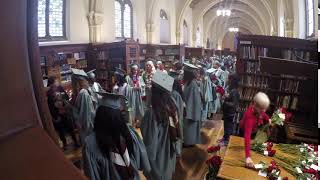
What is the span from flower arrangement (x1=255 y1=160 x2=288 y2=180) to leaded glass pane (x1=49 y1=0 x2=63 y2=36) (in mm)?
7441

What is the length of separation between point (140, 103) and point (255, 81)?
2822 mm

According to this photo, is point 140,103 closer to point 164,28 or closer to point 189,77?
point 189,77

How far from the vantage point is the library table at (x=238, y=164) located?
308cm

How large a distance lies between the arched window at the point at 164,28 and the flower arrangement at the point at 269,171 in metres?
13.7

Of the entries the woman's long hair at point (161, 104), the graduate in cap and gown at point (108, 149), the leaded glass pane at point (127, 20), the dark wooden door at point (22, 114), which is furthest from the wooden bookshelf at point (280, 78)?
the leaded glass pane at point (127, 20)

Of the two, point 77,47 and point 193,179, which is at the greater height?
point 77,47

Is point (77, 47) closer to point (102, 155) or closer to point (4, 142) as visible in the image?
point (102, 155)

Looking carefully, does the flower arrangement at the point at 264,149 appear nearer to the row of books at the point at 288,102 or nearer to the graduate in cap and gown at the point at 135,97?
the row of books at the point at 288,102

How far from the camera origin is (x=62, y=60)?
8891 millimetres

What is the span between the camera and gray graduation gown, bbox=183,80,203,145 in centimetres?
626

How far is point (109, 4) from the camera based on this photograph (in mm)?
11078

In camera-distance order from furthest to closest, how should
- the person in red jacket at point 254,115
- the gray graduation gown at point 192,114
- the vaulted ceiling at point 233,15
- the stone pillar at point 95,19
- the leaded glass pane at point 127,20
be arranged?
the vaulted ceiling at point 233,15, the leaded glass pane at point 127,20, the stone pillar at point 95,19, the gray graduation gown at point 192,114, the person in red jacket at point 254,115

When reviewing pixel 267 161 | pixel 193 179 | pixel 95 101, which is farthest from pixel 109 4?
pixel 267 161

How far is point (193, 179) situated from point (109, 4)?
26.2 ft
